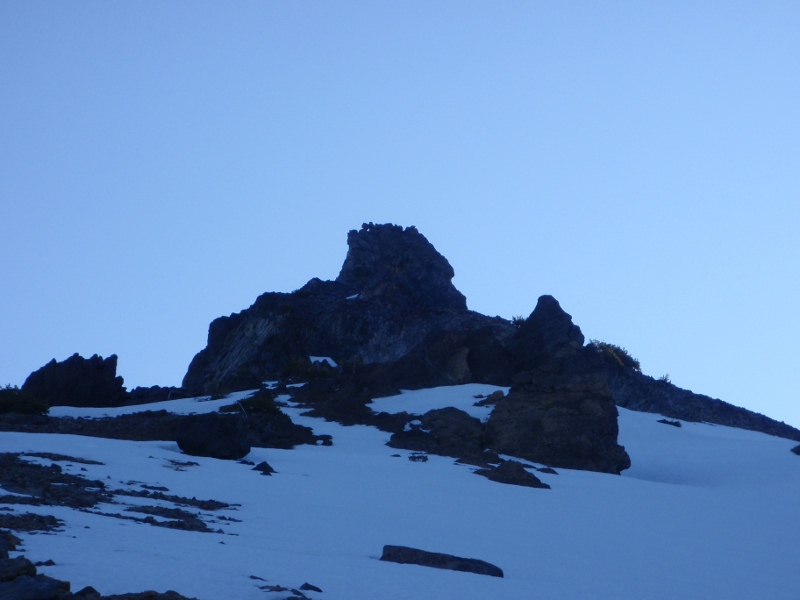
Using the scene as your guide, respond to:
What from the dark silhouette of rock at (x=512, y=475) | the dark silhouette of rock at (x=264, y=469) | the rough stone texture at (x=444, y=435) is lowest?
the dark silhouette of rock at (x=264, y=469)

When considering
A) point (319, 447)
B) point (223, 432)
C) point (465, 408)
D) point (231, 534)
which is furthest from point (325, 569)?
point (465, 408)

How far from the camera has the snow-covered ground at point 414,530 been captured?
347 inches

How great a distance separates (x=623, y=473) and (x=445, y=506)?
1197 centimetres

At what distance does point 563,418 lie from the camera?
88.6 ft

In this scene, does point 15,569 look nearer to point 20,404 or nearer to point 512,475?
point 512,475

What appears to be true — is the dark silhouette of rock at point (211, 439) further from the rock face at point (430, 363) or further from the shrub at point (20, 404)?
the shrub at point (20, 404)

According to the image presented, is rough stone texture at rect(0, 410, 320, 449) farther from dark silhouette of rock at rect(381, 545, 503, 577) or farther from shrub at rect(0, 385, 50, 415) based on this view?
dark silhouette of rock at rect(381, 545, 503, 577)

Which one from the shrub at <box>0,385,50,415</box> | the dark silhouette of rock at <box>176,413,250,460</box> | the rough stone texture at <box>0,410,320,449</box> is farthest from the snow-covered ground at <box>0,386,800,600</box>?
the shrub at <box>0,385,50,415</box>

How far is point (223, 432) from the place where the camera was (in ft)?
67.9

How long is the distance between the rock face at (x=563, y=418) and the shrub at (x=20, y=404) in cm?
1316

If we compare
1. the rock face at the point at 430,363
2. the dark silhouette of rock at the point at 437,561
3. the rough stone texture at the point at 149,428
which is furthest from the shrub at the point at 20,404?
the dark silhouette of rock at the point at 437,561

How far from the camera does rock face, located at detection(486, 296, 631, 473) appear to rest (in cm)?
2616

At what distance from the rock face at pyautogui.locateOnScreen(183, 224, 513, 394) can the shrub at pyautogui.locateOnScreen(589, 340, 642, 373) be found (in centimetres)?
582

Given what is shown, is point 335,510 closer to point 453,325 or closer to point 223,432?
point 223,432
